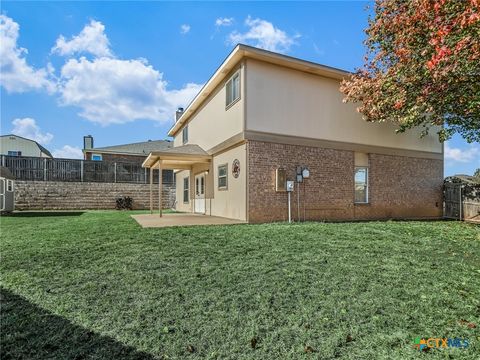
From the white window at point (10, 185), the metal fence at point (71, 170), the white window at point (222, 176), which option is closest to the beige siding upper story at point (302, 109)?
the white window at point (222, 176)

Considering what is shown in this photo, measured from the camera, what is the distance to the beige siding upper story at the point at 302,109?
9968mm

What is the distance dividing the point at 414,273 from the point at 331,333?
7.40 feet

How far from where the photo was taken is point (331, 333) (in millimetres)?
2793

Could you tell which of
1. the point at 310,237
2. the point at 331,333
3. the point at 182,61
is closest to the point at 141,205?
the point at 182,61

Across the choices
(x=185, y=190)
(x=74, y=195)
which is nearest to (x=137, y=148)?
(x=74, y=195)

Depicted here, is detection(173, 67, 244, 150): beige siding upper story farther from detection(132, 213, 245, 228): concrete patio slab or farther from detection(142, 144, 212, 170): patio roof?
detection(132, 213, 245, 228): concrete patio slab

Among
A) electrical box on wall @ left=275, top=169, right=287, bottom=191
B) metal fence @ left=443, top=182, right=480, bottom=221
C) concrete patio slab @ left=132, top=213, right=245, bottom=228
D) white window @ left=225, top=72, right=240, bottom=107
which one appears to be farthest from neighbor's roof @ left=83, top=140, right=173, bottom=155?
metal fence @ left=443, top=182, right=480, bottom=221

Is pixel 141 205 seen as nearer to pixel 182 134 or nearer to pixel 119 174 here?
pixel 119 174

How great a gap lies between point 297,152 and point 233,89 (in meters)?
3.27

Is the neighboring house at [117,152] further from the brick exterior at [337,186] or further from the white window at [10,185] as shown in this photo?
the brick exterior at [337,186]

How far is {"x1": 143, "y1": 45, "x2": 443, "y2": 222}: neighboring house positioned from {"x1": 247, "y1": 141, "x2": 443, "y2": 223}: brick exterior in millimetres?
37

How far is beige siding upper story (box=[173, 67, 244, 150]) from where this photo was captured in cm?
1026

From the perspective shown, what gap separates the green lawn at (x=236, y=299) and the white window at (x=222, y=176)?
544 cm

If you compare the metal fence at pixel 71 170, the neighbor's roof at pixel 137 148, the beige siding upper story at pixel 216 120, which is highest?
the neighbor's roof at pixel 137 148
